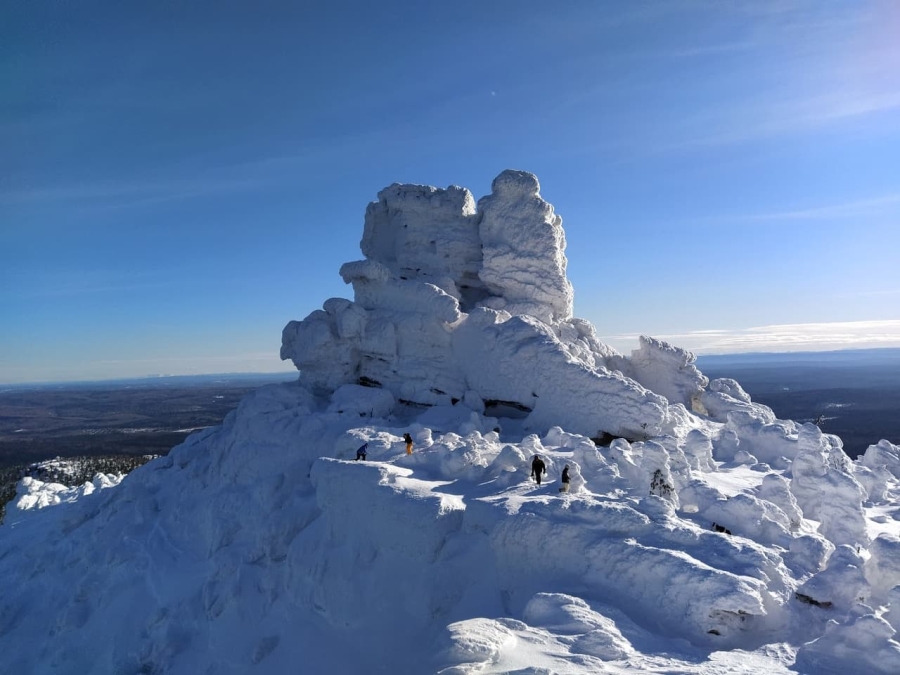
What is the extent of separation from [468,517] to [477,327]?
10.3 m

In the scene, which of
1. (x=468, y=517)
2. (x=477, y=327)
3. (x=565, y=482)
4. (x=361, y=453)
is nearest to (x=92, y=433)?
(x=477, y=327)

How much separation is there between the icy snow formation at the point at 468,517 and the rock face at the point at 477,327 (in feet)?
0.30

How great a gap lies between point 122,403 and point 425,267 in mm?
185844

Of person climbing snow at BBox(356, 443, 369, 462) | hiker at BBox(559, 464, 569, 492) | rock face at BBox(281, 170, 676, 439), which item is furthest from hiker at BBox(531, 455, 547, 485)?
rock face at BBox(281, 170, 676, 439)

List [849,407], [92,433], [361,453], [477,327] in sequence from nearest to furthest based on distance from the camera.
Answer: [361,453]
[477,327]
[849,407]
[92,433]

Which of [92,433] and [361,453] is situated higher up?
[361,453]

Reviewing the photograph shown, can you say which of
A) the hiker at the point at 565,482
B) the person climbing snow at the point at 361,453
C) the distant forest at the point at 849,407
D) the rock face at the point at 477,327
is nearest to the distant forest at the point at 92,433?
the rock face at the point at 477,327

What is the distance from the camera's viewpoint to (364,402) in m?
20.0

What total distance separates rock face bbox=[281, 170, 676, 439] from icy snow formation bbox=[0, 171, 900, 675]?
0.09 m

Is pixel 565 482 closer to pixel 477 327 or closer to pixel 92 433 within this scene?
pixel 477 327

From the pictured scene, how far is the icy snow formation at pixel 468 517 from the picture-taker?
9.20 meters

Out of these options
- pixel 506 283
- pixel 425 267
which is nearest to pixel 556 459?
pixel 506 283

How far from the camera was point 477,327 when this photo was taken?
847 inches

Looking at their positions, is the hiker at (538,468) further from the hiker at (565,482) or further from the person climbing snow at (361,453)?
the person climbing snow at (361,453)
